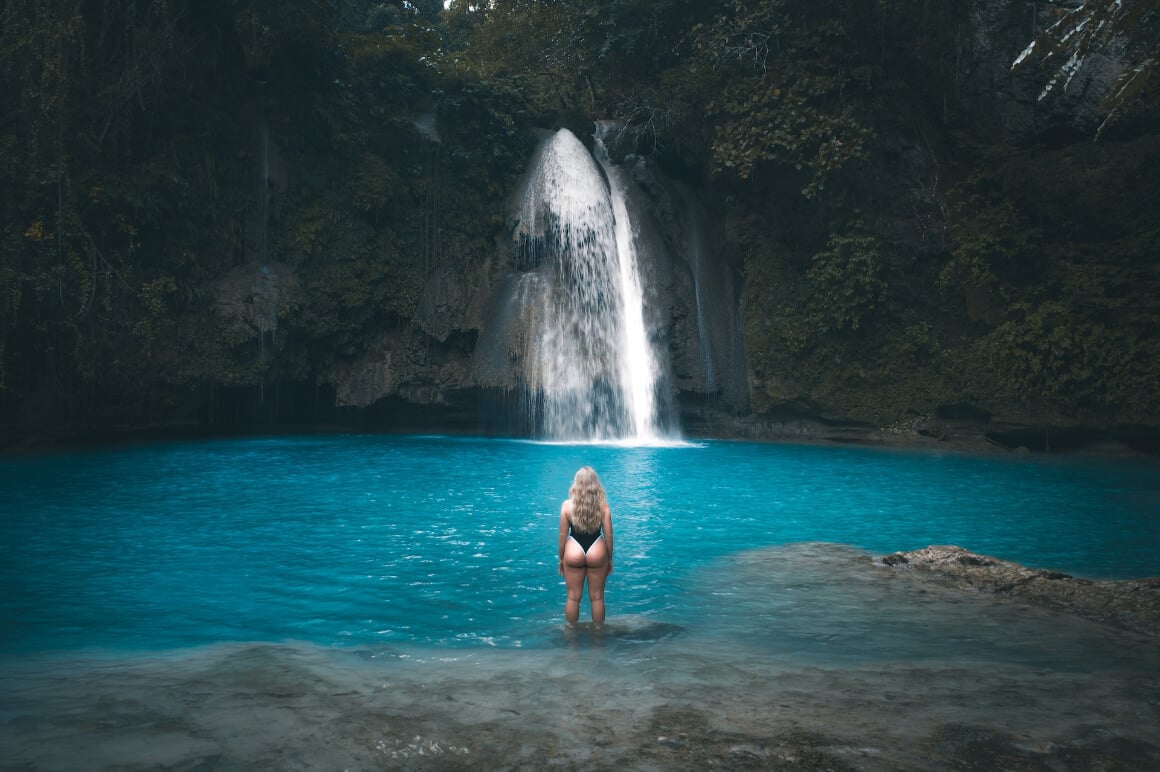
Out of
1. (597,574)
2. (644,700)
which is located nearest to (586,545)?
(597,574)

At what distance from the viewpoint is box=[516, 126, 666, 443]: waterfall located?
21344mm

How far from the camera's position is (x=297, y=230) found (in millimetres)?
21828

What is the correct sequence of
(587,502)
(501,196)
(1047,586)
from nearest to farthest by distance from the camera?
(587,502) < (1047,586) < (501,196)

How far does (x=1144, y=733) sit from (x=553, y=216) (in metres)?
19.2

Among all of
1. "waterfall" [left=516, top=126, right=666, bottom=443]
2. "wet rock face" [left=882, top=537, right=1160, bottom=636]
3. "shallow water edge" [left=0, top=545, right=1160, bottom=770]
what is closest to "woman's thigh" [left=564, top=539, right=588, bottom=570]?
"shallow water edge" [left=0, top=545, right=1160, bottom=770]

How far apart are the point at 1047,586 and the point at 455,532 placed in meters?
6.43

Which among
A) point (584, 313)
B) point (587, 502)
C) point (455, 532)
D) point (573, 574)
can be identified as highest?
point (584, 313)

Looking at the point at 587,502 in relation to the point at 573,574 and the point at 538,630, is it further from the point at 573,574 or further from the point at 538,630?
the point at 538,630

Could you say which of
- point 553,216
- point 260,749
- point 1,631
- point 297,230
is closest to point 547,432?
point 553,216

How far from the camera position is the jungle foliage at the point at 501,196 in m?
18.0

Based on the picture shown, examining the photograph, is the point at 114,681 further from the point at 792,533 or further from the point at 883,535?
the point at 883,535

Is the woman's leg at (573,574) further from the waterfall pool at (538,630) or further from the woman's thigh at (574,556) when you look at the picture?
the waterfall pool at (538,630)

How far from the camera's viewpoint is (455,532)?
34.6 feet

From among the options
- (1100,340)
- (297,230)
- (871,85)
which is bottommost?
(1100,340)
